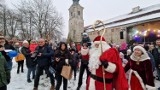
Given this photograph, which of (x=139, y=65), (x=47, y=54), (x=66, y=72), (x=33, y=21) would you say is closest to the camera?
(x=139, y=65)

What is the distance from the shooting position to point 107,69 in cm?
420

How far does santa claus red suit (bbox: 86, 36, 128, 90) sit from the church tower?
2672 inches

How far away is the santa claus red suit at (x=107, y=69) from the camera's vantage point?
4.21 meters

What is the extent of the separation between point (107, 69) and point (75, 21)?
2744 inches

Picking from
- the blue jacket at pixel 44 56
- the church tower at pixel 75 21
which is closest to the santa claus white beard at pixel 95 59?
the blue jacket at pixel 44 56

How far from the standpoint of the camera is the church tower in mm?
73200

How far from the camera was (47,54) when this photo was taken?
747 cm

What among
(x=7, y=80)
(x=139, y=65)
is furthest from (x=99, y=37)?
(x=7, y=80)

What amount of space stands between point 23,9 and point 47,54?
1041 inches

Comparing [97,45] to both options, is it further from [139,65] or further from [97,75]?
[139,65]

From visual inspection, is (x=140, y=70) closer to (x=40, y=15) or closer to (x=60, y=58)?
(x=60, y=58)

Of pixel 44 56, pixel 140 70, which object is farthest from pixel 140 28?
pixel 140 70

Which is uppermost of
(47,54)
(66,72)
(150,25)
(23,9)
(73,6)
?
(73,6)

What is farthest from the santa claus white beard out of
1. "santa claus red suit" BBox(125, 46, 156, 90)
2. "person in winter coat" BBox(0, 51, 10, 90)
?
"person in winter coat" BBox(0, 51, 10, 90)
